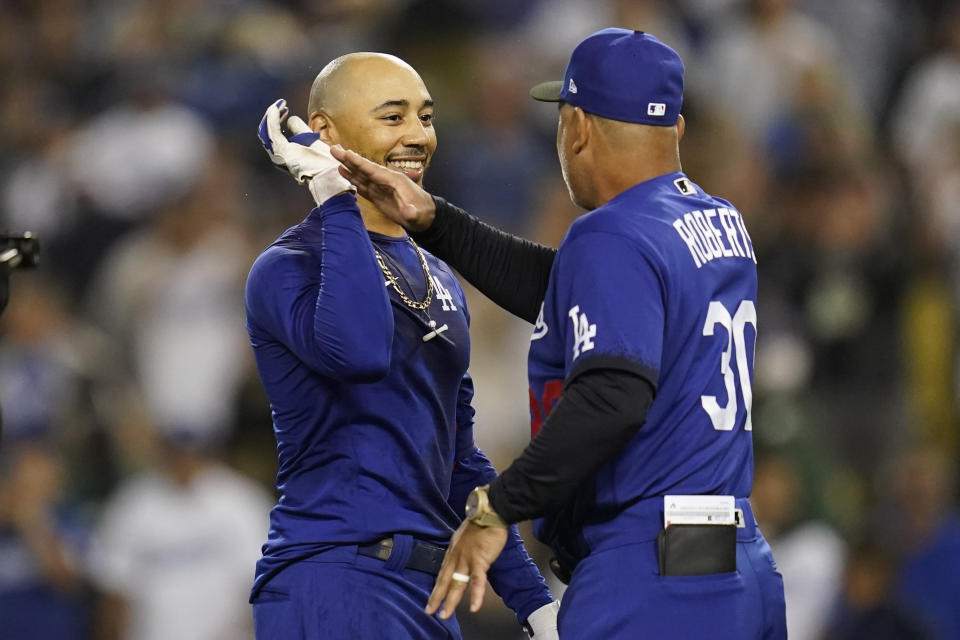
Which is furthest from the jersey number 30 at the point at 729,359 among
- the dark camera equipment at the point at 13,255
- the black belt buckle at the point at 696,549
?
the dark camera equipment at the point at 13,255

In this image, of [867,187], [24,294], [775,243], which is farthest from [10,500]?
[867,187]

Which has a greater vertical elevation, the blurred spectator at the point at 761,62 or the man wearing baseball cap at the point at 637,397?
the blurred spectator at the point at 761,62

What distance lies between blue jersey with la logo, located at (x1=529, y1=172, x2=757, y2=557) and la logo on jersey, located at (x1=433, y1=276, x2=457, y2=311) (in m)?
0.35

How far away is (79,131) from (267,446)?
261 cm

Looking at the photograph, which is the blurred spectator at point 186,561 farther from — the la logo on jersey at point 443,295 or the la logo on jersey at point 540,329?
the la logo on jersey at point 540,329

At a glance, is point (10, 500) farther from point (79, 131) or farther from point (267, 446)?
point (79, 131)

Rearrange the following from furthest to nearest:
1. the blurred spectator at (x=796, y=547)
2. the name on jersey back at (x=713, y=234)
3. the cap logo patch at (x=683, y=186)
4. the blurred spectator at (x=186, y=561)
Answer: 1. the blurred spectator at (x=186, y=561)
2. the blurred spectator at (x=796, y=547)
3. the cap logo patch at (x=683, y=186)
4. the name on jersey back at (x=713, y=234)

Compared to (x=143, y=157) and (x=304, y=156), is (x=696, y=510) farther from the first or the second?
(x=143, y=157)

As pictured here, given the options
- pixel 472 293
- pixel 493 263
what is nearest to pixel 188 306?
pixel 472 293

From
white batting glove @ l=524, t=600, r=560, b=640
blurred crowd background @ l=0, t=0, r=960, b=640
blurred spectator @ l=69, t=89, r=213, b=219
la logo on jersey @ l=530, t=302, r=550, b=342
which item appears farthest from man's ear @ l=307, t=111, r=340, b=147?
blurred spectator @ l=69, t=89, r=213, b=219

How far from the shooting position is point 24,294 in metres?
7.62

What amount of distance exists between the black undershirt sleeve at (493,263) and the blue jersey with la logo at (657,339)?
37cm

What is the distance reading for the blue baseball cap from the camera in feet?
10.4

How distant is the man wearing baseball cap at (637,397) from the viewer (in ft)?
9.52
